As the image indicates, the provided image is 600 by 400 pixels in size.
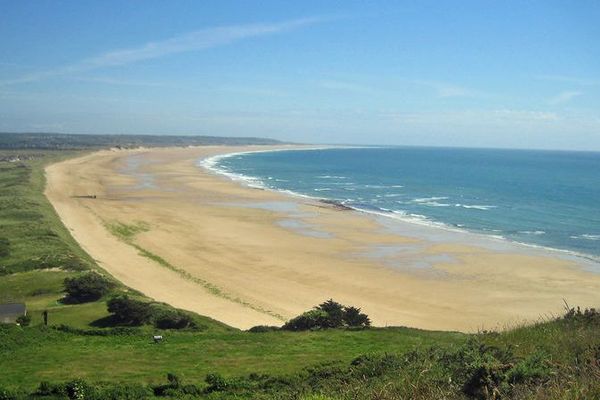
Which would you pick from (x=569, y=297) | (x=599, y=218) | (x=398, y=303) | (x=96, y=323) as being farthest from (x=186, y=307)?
(x=599, y=218)

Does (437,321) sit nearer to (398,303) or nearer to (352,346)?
(398,303)

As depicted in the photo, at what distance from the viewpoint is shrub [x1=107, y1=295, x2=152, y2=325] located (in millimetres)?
20141

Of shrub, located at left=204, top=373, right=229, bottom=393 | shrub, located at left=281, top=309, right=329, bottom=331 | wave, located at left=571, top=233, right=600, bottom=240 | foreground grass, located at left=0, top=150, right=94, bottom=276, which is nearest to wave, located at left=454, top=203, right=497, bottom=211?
wave, located at left=571, top=233, right=600, bottom=240

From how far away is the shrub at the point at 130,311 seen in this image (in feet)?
66.1

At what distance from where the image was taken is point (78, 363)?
15.5 m

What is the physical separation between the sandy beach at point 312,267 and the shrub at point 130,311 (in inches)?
182

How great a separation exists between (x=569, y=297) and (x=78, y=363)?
933 inches

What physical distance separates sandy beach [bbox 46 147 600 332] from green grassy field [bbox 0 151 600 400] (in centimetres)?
673

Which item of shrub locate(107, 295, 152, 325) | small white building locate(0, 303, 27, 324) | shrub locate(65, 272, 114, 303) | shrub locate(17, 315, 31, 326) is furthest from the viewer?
shrub locate(65, 272, 114, 303)

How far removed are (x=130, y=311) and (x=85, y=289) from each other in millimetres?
4492

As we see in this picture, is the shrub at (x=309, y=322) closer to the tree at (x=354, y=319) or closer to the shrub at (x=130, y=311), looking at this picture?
the tree at (x=354, y=319)

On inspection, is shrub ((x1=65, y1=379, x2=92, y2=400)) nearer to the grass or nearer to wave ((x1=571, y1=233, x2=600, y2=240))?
the grass

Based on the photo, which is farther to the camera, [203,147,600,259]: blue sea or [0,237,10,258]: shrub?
[203,147,600,259]: blue sea

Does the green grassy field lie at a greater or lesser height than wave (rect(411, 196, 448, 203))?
greater
